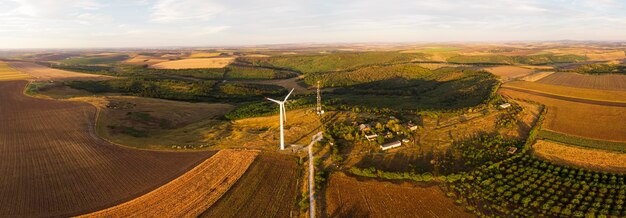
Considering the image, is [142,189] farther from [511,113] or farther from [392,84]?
[392,84]

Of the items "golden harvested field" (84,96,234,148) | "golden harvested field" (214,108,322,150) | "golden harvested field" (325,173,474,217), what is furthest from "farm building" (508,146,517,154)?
"golden harvested field" (84,96,234,148)

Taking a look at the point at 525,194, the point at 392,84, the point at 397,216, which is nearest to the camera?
the point at 397,216

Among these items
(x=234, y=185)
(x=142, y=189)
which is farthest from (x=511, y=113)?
(x=142, y=189)

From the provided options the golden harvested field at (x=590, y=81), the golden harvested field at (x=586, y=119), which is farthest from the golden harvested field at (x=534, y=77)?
the golden harvested field at (x=586, y=119)

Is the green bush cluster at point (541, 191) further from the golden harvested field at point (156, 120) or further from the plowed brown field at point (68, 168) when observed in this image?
the golden harvested field at point (156, 120)

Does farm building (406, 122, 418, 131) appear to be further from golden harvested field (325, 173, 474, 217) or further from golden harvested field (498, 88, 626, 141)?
A: golden harvested field (498, 88, 626, 141)

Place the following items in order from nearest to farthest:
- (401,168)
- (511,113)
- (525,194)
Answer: (525,194), (401,168), (511,113)

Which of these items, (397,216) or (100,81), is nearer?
(397,216)
